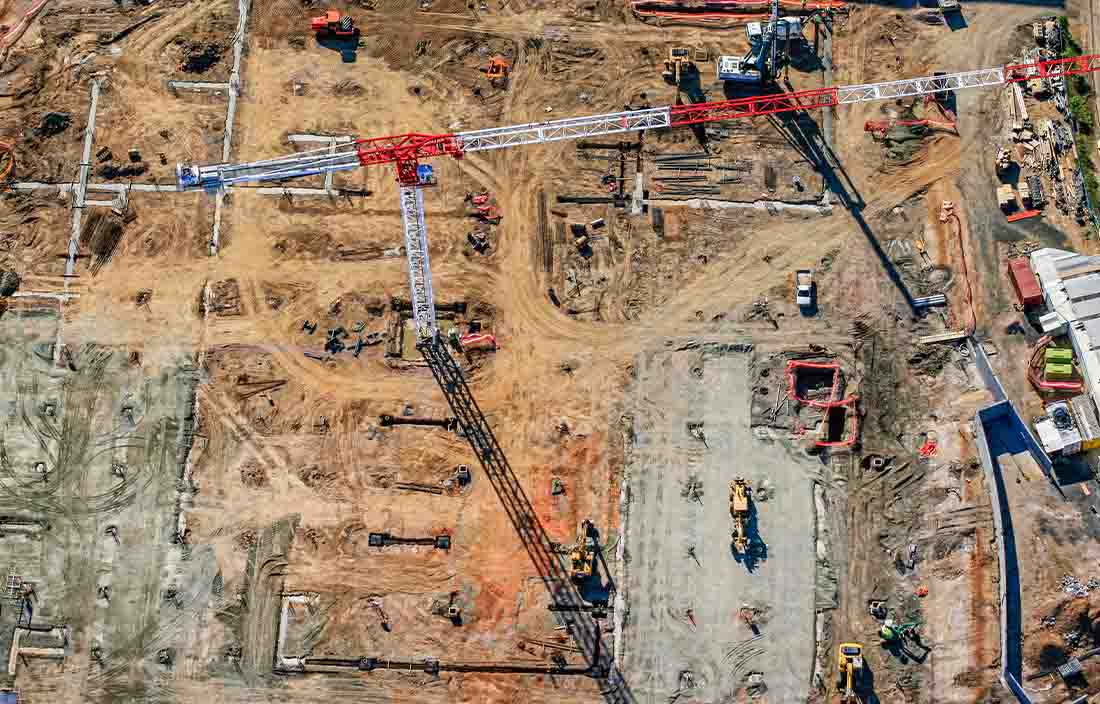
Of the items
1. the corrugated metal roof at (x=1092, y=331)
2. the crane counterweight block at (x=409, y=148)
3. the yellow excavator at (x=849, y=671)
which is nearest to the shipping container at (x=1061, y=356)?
the corrugated metal roof at (x=1092, y=331)

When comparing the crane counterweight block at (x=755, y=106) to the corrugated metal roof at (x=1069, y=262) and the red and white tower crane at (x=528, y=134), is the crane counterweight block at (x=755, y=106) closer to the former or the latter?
the red and white tower crane at (x=528, y=134)

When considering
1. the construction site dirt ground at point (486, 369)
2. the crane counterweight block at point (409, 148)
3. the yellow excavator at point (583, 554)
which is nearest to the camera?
the crane counterweight block at point (409, 148)

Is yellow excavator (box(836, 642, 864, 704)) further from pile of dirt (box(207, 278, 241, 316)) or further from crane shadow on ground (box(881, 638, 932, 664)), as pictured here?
pile of dirt (box(207, 278, 241, 316))

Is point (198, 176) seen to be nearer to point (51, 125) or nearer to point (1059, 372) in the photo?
point (51, 125)

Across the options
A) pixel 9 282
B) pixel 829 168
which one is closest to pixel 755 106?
pixel 829 168

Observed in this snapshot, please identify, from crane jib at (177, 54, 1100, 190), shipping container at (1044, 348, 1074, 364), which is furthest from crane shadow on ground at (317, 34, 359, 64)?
shipping container at (1044, 348, 1074, 364)

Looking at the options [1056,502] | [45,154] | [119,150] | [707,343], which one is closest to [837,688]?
[1056,502]
